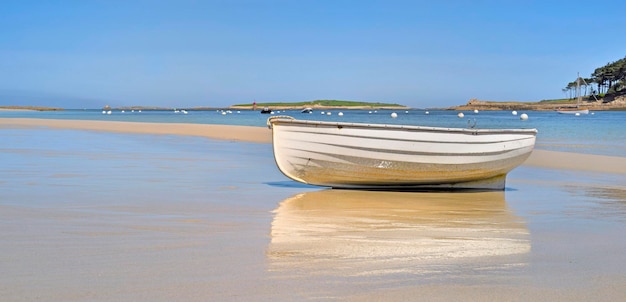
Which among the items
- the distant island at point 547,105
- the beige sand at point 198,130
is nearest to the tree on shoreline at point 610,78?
the distant island at point 547,105

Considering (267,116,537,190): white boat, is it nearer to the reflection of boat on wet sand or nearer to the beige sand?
the reflection of boat on wet sand

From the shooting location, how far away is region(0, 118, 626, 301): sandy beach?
3586 millimetres

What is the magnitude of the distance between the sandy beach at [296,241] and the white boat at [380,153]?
296 mm

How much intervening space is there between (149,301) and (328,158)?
511 centimetres

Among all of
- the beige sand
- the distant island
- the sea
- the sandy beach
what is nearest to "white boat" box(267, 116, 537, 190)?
the sandy beach

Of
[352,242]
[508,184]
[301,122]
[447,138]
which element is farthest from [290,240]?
[508,184]

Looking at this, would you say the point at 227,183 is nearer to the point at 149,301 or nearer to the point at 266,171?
the point at 266,171

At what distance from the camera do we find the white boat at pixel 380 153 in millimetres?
8164

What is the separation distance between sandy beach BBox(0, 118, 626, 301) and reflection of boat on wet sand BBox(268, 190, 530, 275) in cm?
2

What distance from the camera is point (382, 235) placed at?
5.22m

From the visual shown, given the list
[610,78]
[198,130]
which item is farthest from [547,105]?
[198,130]

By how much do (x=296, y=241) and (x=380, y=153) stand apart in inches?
139

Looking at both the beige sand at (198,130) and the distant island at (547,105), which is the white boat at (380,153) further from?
the distant island at (547,105)

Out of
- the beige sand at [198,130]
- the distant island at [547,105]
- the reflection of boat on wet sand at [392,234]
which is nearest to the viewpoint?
the reflection of boat on wet sand at [392,234]
